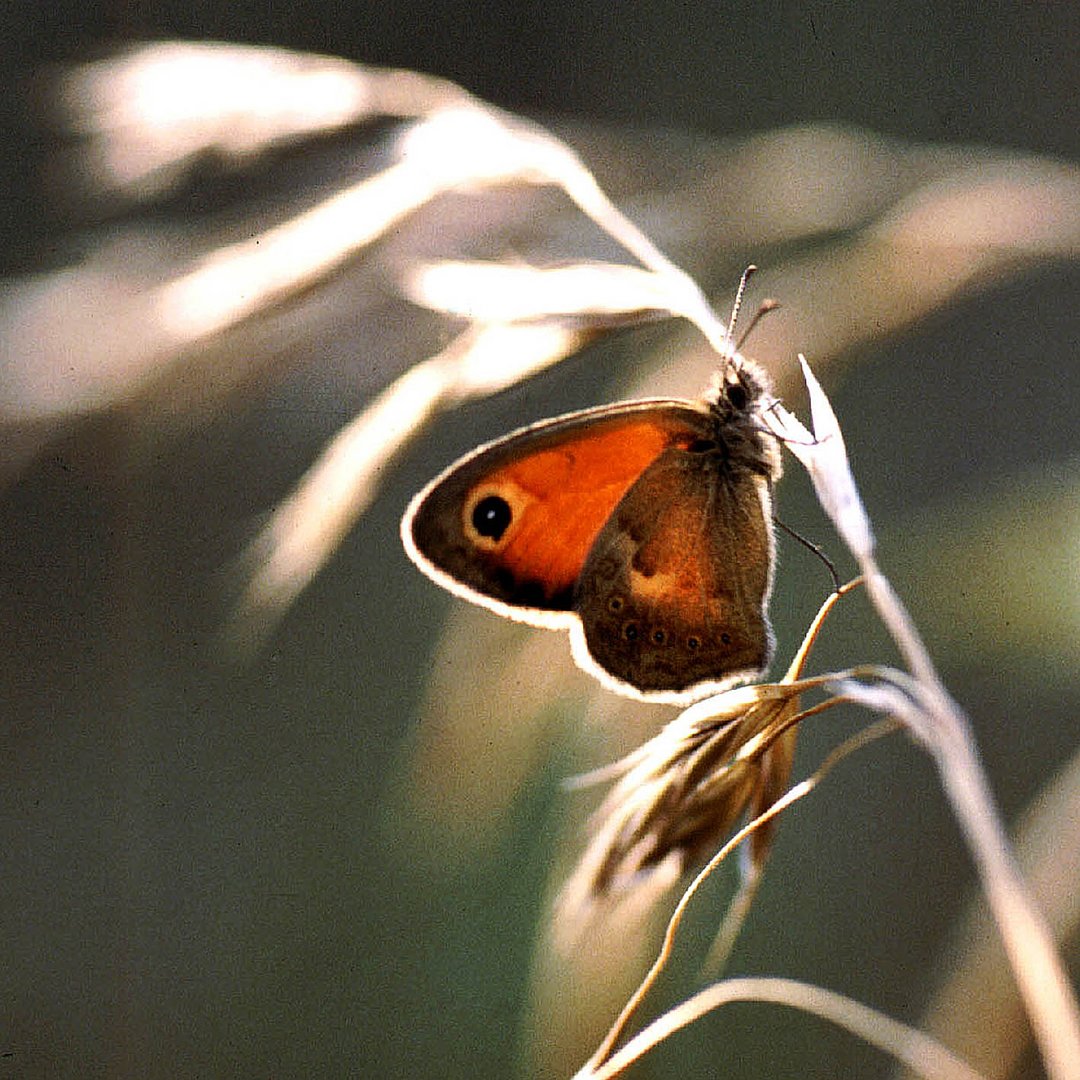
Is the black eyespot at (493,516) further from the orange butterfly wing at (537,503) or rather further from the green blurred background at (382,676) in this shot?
the green blurred background at (382,676)

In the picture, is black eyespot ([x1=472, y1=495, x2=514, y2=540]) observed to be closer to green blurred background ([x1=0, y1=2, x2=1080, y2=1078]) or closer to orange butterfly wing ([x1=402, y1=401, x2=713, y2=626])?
orange butterfly wing ([x1=402, y1=401, x2=713, y2=626])

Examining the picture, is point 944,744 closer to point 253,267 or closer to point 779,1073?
point 253,267

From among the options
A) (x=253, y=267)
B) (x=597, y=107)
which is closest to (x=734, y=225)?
(x=253, y=267)

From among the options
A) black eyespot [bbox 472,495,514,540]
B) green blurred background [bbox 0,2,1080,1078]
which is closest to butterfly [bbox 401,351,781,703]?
black eyespot [bbox 472,495,514,540]

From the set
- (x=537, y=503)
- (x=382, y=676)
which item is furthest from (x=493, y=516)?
(x=382, y=676)

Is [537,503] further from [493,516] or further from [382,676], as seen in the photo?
[382,676]
